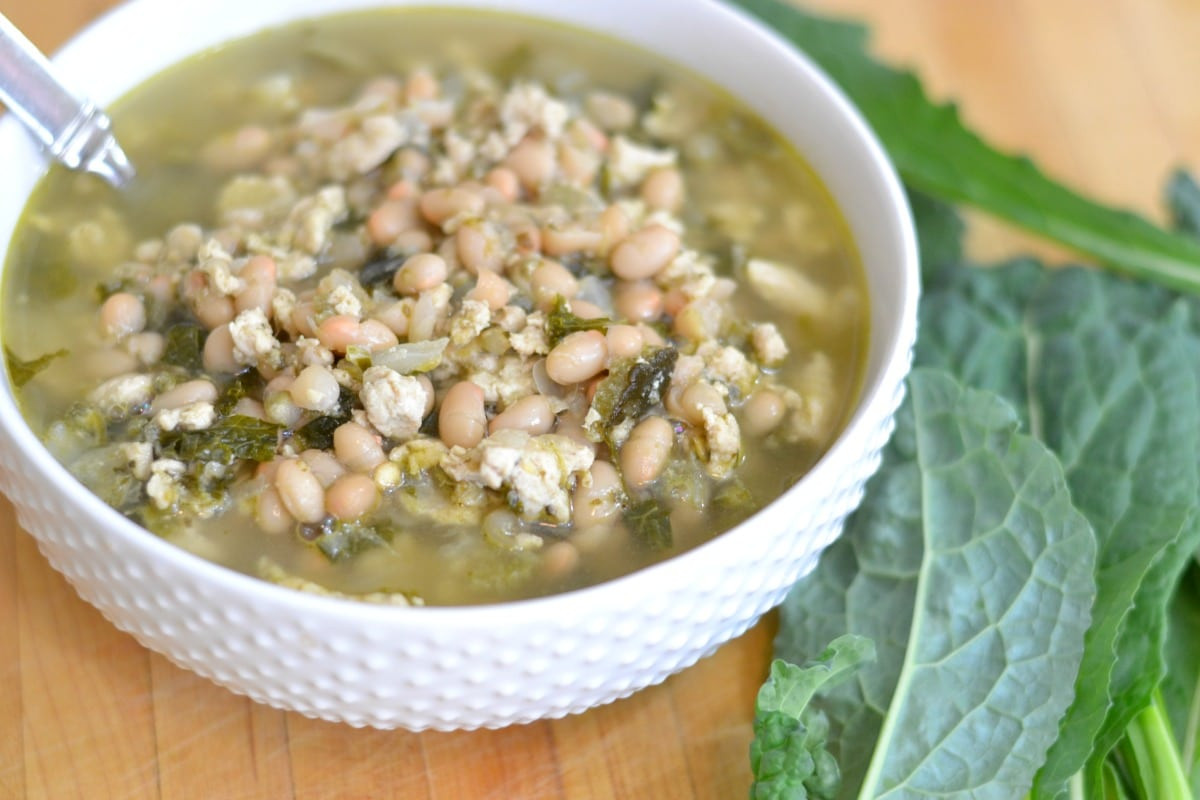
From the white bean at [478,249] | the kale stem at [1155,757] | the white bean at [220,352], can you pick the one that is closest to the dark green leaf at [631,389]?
the white bean at [478,249]

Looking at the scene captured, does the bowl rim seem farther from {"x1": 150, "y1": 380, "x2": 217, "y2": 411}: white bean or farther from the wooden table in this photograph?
the wooden table

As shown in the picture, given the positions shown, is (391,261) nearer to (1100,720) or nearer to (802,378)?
(802,378)

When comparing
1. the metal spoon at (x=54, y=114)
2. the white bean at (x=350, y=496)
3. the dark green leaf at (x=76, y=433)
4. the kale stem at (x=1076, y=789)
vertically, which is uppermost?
the metal spoon at (x=54, y=114)

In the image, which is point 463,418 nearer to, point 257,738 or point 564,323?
point 564,323

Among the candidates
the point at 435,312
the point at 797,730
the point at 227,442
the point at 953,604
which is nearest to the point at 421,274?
the point at 435,312

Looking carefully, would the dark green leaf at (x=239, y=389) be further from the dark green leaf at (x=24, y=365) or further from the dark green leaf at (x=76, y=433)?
the dark green leaf at (x=24, y=365)

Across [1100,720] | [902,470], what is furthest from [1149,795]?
[902,470]

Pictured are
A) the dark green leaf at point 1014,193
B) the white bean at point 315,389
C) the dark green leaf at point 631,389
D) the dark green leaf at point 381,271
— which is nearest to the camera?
the white bean at point 315,389
